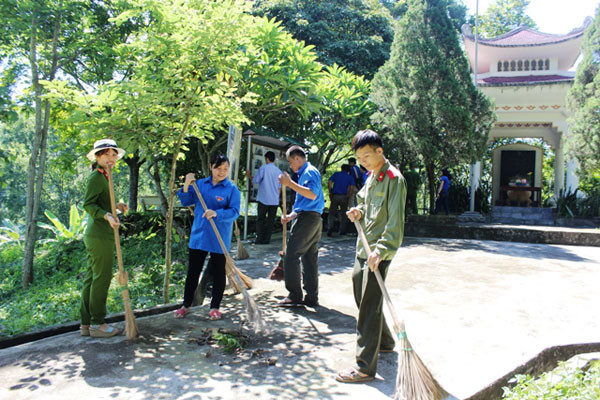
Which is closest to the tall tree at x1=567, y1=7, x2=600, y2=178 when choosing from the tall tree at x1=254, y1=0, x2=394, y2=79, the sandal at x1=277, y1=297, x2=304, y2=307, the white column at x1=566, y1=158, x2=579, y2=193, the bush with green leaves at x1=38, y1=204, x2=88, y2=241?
the white column at x1=566, y1=158, x2=579, y2=193

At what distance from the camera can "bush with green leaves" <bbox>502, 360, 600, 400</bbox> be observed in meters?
2.57

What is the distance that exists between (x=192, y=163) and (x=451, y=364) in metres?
10.8

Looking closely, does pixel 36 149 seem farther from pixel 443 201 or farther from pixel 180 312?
pixel 443 201

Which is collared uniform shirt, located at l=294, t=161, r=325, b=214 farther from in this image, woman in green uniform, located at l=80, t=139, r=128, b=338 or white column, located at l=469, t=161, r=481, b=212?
white column, located at l=469, t=161, r=481, b=212

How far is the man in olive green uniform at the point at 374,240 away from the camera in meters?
2.92

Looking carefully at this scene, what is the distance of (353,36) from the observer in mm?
16844

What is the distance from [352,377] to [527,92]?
632 inches

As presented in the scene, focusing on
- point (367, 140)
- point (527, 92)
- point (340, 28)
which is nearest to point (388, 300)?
point (367, 140)

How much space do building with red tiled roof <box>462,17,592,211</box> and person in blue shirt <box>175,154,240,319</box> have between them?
12.9 m

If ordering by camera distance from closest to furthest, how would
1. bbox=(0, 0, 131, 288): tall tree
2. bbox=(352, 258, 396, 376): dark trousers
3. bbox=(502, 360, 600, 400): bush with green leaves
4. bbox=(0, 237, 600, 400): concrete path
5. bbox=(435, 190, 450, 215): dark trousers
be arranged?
bbox=(502, 360, 600, 400): bush with green leaves < bbox=(0, 237, 600, 400): concrete path < bbox=(352, 258, 396, 376): dark trousers < bbox=(0, 0, 131, 288): tall tree < bbox=(435, 190, 450, 215): dark trousers

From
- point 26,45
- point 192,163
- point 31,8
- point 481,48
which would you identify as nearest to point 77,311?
point 31,8

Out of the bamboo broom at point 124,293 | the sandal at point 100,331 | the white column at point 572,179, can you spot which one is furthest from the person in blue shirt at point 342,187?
the white column at point 572,179

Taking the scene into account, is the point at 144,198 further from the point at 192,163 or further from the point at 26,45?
the point at 26,45

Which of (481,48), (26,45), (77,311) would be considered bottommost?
(77,311)
